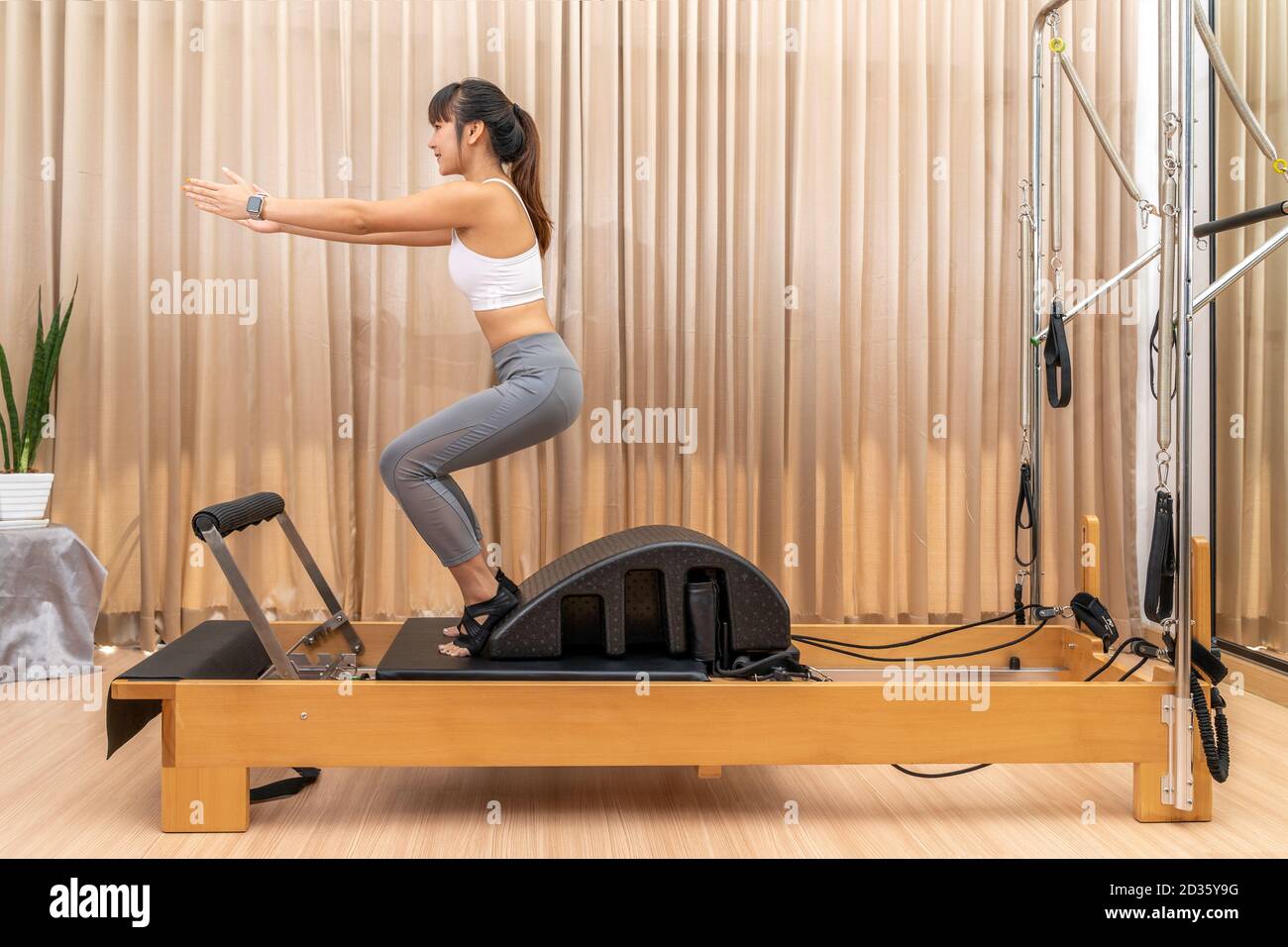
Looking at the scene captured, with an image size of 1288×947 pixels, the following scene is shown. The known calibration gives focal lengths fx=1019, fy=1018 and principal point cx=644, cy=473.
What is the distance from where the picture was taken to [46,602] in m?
2.88

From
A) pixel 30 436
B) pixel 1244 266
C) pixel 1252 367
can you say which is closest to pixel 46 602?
pixel 30 436

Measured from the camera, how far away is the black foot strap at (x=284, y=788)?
6.45ft

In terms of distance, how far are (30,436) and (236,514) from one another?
4.91 feet

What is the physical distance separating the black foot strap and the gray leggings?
0.52 meters

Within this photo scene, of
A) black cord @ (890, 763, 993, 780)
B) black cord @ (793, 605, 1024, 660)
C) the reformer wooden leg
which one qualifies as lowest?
black cord @ (890, 763, 993, 780)

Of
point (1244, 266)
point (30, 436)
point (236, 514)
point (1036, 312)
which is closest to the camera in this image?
point (236, 514)

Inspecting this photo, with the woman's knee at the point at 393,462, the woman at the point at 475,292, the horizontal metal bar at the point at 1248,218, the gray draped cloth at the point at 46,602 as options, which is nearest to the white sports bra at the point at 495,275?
the woman at the point at 475,292

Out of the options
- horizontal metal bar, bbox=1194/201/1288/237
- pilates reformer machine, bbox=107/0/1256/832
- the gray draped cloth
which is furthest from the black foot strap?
horizontal metal bar, bbox=1194/201/1288/237

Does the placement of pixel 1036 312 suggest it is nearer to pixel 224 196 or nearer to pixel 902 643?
pixel 902 643

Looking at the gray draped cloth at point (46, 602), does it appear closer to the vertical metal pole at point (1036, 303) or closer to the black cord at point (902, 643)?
the black cord at point (902, 643)

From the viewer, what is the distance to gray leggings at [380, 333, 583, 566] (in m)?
2.02

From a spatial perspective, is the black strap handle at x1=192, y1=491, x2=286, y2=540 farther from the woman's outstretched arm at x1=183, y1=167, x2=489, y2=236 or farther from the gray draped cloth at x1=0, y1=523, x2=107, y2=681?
the gray draped cloth at x1=0, y1=523, x2=107, y2=681

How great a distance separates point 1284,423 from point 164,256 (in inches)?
135
